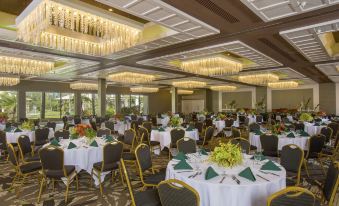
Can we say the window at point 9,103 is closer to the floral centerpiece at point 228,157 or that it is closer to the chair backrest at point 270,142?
the chair backrest at point 270,142

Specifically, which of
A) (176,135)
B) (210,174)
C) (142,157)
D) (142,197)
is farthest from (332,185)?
(176,135)

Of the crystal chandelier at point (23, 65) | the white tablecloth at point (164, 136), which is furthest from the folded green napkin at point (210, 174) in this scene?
the crystal chandelier at point (23, 65)

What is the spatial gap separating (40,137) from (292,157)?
282 inches

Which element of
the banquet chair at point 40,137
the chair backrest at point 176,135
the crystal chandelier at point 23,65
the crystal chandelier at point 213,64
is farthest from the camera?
the crystal chandelier at point 213,64

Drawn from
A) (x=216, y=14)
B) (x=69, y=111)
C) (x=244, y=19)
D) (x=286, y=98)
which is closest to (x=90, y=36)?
(x=216, y=14)

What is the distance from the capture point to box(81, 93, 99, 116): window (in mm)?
20172

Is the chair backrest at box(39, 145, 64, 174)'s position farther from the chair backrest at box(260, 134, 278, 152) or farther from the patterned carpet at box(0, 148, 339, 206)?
the chair backrest at box(260, 134, 278, 152)

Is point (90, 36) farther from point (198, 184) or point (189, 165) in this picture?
point (198, 184)

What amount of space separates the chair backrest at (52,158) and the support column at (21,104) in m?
14.4

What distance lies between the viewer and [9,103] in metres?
16.3

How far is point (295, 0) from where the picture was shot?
389cm

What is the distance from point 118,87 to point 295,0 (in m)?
19.8

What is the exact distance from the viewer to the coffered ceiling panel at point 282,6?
13.0ft

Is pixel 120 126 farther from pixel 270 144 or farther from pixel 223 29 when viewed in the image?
pixel 223 29
